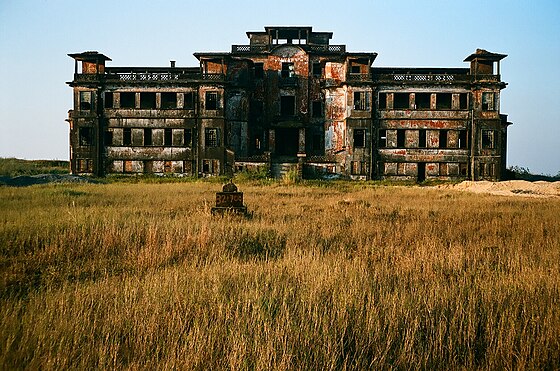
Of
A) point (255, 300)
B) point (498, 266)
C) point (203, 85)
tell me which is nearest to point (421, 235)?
point (498, 266)

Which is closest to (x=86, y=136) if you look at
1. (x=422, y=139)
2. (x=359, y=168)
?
(x=359, y=168)

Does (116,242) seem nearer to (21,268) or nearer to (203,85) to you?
(21,268)

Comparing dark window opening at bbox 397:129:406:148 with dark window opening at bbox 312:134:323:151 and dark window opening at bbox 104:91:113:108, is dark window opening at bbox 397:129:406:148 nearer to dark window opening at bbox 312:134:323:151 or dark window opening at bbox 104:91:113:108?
dark window opening at bbox 312:134:323:151

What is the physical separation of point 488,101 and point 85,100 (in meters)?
35.8

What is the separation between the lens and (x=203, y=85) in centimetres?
4112

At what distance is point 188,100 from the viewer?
42.2 meters

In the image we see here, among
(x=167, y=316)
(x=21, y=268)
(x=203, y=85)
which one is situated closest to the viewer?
(x=167, y=316)

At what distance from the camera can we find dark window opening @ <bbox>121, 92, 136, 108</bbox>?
141ft

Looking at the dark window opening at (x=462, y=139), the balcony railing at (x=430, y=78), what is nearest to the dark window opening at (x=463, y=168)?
the dark window opening at (x=462, y=139)

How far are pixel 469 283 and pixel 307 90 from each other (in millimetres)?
40235

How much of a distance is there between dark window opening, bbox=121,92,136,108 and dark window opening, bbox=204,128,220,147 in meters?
7.65

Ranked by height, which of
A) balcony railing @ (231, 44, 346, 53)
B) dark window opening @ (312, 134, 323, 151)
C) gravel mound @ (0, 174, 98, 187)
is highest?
balcony railing @ (231, 44, 346, 53)

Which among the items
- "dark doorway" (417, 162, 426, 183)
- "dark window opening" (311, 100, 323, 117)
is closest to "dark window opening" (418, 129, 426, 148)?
"dark doorway" (417, 162, 426, 183)

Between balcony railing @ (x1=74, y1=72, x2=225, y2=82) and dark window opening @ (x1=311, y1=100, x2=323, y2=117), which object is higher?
balcony railing @ (x1=74, y1=72, x2=225, y2=82)
